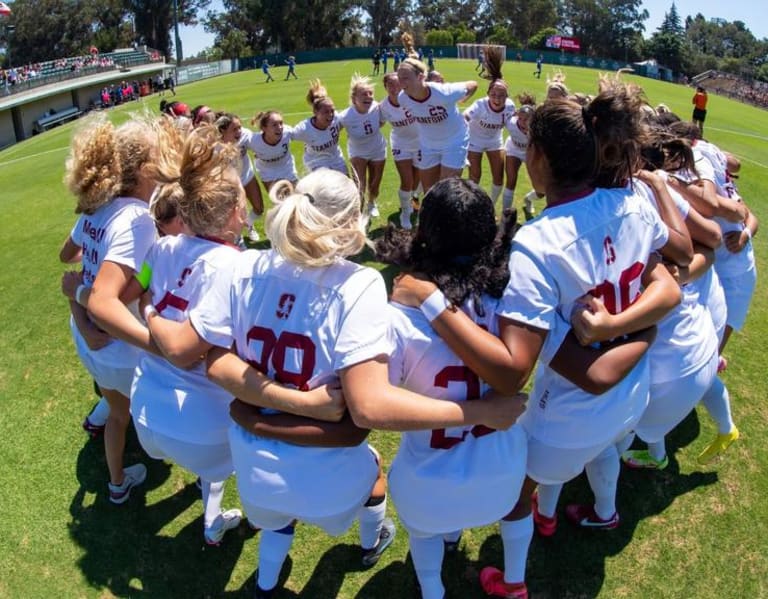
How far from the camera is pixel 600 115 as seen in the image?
8.20 ft

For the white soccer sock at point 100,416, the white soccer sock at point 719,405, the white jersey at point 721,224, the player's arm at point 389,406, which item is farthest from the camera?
the white soccer sock at point 100,416

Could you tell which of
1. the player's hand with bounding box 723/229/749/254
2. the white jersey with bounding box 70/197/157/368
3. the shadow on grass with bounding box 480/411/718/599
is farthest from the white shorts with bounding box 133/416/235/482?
the player's hand with bounding box 723/229/749/254

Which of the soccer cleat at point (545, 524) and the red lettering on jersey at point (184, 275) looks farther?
the soccer cleat at point (545, 524)

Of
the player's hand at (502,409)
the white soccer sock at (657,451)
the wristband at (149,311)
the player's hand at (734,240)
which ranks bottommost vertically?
the white soccer sock at (657,451)

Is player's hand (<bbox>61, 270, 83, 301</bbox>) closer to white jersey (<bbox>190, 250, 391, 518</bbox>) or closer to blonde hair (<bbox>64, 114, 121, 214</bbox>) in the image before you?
blonde hair (<bbox>64, 114, 121, 214</bbox>)

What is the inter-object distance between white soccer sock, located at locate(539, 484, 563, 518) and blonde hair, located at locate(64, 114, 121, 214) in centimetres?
311

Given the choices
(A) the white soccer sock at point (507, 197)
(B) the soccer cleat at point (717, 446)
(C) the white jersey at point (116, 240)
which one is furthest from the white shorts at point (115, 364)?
(A) the white soccer sock at point (507, 197)

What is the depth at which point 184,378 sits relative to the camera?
9.75 feet

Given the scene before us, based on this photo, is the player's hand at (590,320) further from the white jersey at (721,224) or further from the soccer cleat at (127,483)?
the soccer cleat at (127,483)

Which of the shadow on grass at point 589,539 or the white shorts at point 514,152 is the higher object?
the white shorts at point 514,152

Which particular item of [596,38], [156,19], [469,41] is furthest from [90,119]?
[596,38]

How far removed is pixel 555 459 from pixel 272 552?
1532 millimetres

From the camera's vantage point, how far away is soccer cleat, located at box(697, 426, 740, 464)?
404 centimetres

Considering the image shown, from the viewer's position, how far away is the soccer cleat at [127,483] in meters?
4.01
